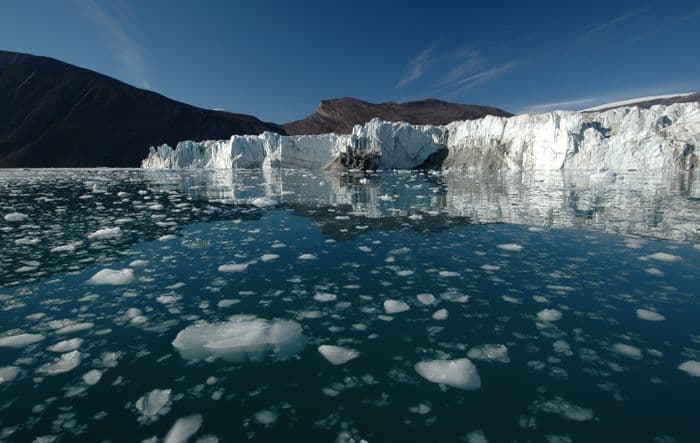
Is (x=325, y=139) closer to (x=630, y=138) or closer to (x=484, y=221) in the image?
(x=630, y=138)

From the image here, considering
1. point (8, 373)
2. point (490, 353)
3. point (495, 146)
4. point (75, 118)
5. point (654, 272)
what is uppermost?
point (75, 118)

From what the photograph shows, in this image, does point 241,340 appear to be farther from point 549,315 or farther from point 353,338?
point 549,315

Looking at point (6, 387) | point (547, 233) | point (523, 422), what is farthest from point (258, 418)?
point (547, 233)

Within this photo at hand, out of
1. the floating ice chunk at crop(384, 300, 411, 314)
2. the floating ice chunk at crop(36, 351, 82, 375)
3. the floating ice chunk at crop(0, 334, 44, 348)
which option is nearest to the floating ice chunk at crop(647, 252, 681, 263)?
the floating ice chunk at crop(384, 300, 411, 314)

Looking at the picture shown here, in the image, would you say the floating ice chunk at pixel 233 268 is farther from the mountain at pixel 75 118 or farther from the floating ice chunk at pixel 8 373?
the mountain at pixel 75 118

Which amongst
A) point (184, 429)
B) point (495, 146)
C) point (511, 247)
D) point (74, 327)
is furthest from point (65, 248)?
point (495, 146)

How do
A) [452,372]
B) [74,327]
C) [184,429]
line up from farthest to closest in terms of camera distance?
[74,327]
[452,372]
[184,429]
